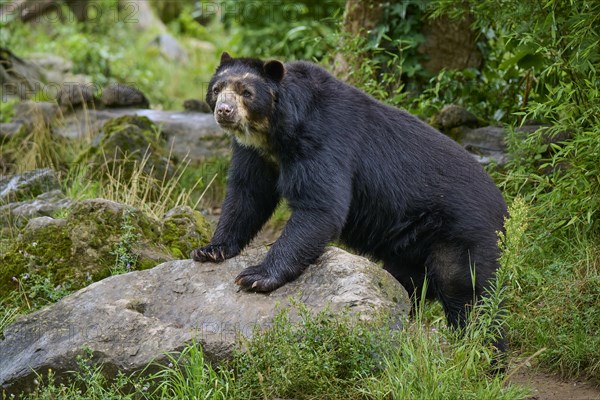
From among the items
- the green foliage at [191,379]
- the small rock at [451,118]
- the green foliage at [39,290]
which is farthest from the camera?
the small rock at [451,118]

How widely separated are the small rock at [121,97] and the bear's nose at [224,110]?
6.31 metres

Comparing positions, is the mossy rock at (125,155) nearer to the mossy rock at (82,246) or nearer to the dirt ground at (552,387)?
the mossy rock at (82,246)

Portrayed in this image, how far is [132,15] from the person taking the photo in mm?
21062

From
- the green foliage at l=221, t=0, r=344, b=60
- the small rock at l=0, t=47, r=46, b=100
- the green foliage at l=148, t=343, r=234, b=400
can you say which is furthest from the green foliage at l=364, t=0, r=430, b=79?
the small rock at l=0, t=47, r=46, b=100

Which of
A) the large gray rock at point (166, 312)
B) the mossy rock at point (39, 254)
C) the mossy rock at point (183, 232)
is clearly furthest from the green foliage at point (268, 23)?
the large gray rock at point (166, 312)

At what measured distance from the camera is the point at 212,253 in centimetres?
627

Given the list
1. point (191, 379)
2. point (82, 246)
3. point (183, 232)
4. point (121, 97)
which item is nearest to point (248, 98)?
point (183, 232)

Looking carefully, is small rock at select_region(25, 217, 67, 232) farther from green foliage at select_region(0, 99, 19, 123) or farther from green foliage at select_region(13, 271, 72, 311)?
green foliage at select_region(0, 99, 19, 123)

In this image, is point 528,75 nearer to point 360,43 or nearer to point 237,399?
point 360,43

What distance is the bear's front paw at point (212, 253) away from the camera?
625 centimetres

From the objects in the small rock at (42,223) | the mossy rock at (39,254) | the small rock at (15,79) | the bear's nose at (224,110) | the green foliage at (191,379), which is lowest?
the small rock at (15,79)

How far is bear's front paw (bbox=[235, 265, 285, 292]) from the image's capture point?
226 inches

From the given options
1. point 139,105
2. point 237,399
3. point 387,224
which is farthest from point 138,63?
point 237,399

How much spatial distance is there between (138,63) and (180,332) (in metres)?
13.3
